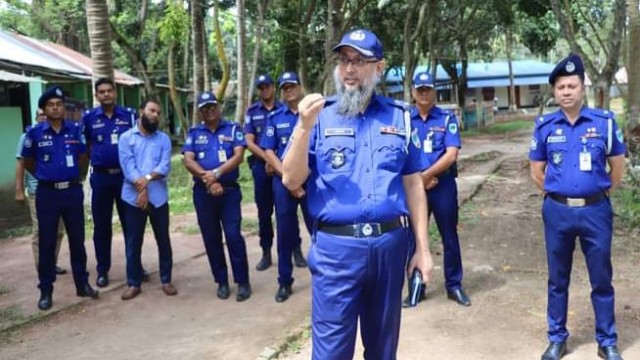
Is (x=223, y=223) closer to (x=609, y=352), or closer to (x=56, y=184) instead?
(x=56, y=184)

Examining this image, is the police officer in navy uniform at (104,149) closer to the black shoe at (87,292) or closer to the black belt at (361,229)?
the black shoe at (87,292)

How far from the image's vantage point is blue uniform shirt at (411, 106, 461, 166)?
17.3 ft

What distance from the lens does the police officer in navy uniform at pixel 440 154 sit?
205 inches

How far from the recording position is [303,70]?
24.3m

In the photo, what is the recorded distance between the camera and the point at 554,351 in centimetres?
425

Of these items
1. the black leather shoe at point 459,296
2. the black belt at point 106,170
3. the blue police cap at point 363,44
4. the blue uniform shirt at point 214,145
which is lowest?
the black leather shoe at point 459,296

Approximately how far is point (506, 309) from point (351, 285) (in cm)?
271

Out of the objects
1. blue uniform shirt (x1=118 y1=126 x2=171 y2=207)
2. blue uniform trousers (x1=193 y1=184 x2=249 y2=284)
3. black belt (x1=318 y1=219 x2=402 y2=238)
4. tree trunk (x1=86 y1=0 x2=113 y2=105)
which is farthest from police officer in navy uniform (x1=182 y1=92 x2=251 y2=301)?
tree trunk (x1=86 y1=0 x2=113 y2=105)

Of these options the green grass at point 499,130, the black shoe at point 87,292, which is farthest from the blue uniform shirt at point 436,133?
the green grass at point 499,130

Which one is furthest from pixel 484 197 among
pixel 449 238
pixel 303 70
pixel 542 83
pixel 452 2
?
pixel 542 83

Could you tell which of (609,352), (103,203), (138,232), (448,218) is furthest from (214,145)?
(609,352)

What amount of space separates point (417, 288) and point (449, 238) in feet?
6.89

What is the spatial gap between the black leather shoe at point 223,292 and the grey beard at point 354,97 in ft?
10.9

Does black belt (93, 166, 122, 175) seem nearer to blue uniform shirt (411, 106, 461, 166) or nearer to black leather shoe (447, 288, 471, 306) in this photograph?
blue uniform shirt (411, 106, 461, 166)
